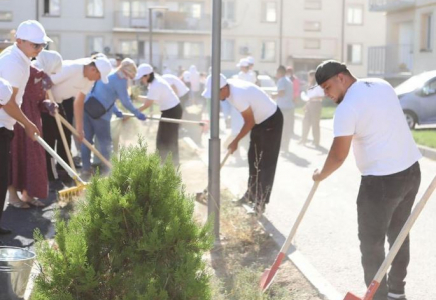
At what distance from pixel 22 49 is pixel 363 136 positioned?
134 inches

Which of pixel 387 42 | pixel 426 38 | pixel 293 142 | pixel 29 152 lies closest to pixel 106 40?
pixel 387 42

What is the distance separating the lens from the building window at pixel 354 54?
192 feet

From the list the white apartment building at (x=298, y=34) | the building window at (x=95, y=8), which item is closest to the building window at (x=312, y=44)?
the white apartment building at (x=298, y=34)

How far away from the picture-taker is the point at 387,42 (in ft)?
119

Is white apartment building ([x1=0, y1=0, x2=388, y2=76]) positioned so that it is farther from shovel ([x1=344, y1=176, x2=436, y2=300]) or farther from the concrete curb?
shovel ([x1=344, y1=176, x2=436, y2=300])

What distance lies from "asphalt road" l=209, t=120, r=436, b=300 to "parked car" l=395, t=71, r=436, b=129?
6.58m

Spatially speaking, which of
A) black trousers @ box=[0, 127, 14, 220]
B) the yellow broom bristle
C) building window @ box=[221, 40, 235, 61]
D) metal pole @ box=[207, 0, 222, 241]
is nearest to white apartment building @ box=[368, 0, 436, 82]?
building window @ box=[221, 40, 235, 61]

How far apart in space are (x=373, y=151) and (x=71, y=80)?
18.0ft

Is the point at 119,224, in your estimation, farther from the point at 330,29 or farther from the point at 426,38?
the point at 330,29

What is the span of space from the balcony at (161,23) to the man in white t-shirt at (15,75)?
49.6 metres

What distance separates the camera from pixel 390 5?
34062 mm

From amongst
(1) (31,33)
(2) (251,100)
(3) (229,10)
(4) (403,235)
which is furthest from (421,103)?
(3) (229,10)

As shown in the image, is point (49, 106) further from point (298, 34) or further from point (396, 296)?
point (298, 34)

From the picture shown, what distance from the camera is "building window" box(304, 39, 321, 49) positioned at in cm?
5716
